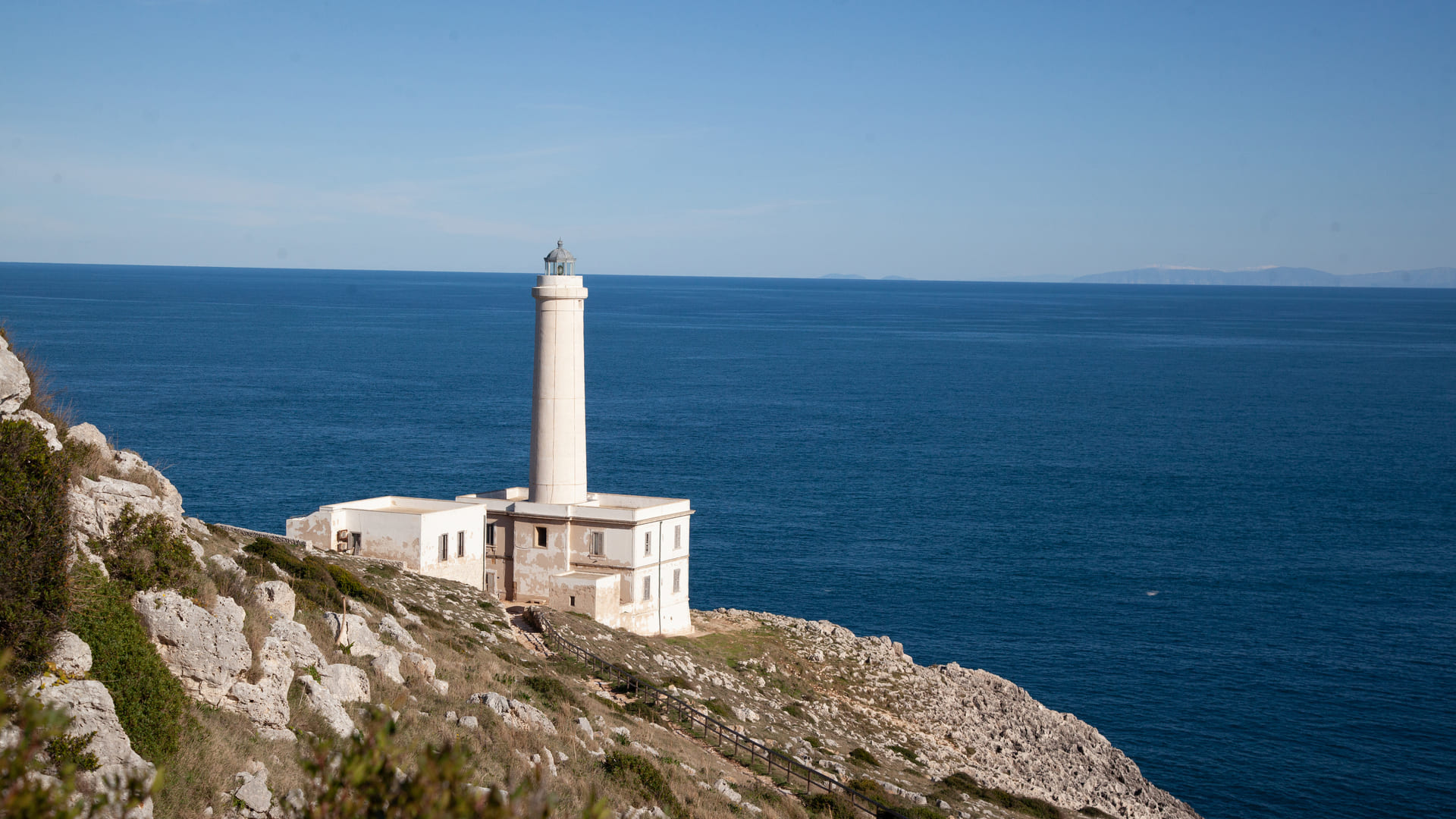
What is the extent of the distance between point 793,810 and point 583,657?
11.0m

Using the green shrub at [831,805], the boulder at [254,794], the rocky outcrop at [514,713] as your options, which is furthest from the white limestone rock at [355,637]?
the green shrub at [831,805]

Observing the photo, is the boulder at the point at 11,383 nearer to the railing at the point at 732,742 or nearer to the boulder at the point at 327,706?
the boulder at the point at 327,706

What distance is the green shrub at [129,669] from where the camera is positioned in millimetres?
13117

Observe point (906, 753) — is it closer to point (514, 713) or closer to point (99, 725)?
point (514, 713)

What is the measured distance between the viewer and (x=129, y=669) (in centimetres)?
1362

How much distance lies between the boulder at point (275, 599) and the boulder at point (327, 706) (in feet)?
7.89

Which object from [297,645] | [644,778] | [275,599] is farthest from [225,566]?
[644,778]

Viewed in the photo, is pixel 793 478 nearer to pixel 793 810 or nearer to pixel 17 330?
pixel 793 810

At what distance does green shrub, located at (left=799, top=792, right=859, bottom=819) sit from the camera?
2262cm

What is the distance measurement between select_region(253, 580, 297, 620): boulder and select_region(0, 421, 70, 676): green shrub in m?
4.74

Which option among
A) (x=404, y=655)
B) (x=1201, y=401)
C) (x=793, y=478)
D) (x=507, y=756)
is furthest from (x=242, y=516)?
(x=1201, y=401)

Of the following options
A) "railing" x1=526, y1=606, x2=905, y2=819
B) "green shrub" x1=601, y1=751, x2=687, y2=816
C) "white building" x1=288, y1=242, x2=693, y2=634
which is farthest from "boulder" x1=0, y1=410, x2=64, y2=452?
"white building" x1=288, y1=242, x2=693, y2=634

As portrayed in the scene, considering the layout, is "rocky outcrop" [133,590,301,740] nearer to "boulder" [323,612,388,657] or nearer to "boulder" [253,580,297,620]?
"boulder" [253,580,297,620]

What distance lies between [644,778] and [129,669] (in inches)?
312
